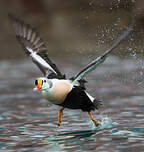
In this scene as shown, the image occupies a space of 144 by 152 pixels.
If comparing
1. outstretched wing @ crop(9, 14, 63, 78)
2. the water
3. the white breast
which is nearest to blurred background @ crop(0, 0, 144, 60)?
the water

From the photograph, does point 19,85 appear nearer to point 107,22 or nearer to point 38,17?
point 107,22

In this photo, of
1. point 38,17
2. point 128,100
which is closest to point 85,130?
point 128,100

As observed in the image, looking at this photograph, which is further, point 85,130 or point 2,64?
point 2,64

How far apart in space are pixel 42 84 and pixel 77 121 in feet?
5.14

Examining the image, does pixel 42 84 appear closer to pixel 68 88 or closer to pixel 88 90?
pixel 68 88

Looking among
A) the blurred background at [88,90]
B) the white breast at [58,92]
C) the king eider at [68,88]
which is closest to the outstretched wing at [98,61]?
the king eider at [68,88]

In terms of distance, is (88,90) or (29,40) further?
(88,90)

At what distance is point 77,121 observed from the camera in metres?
8.76

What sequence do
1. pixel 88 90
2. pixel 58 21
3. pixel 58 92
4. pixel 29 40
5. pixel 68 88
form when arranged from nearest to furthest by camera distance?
pixel 58 92
pixel 68 88
pixel 29 40
pixel 88 90
pixel 58 21

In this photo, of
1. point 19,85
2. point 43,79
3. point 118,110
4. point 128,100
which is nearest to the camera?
point 43,79

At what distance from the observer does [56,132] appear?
7805 mm

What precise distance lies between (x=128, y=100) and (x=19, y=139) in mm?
4278

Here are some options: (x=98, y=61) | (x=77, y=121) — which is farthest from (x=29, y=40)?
(x=98, y=61)

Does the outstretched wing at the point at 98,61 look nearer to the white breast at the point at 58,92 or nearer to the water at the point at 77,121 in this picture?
the white breast at the point at 58,92
